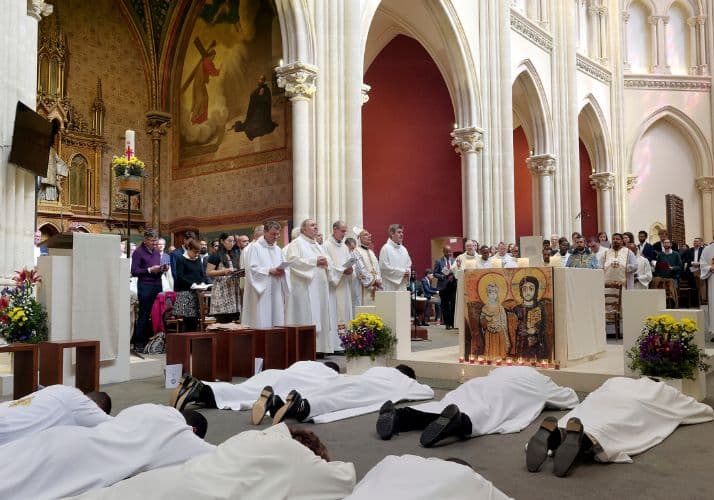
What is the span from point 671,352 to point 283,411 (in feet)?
10.9

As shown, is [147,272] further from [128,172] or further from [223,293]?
[128,172]

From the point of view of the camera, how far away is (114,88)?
58.8 ft

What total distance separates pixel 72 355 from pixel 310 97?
698 cm

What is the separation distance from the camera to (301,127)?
1257 cm

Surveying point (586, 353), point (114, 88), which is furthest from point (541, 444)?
point (114, 88)

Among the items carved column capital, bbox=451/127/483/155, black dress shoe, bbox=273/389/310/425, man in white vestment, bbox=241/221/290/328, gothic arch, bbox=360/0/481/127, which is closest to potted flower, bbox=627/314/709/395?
black dress shoe, bbox=273/389/310/425

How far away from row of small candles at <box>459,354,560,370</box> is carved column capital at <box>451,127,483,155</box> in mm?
10573

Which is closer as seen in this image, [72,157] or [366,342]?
[366,342]

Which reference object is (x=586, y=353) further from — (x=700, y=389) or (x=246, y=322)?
(x=246, y=322)

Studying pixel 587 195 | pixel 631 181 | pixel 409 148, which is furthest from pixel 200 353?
pixel 631 181

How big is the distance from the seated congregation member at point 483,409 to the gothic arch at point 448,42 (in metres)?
12.6

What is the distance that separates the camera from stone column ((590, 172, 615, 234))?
25328 mm

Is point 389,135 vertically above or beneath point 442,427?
above

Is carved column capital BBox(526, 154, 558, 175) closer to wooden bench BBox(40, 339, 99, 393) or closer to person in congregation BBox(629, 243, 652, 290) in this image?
person in congregation BBox(629, 243, 652, 290)
